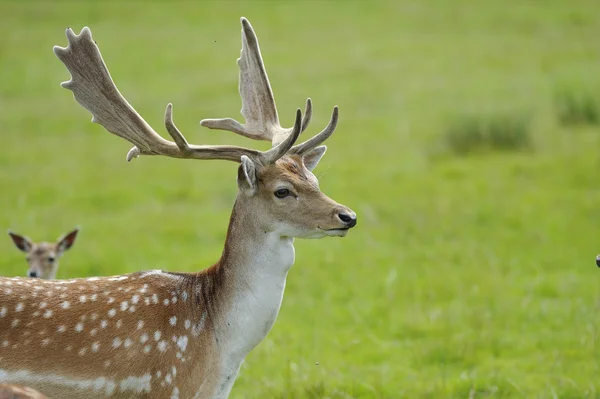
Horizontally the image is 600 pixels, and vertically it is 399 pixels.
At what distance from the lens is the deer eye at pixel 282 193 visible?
589 cm

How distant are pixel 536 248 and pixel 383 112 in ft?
22.2

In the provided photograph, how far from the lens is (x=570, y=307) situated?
9.90 m

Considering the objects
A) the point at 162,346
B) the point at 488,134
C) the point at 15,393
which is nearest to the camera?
the point at 15,393

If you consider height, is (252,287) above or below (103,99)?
below

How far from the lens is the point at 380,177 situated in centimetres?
1480

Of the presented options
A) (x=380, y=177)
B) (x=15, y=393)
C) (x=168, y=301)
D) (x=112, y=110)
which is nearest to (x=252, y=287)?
(x=168, y=301)

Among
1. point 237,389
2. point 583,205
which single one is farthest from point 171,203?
point 237,389

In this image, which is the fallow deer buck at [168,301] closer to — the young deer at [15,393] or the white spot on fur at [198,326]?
the white spot on fur at [198,326]

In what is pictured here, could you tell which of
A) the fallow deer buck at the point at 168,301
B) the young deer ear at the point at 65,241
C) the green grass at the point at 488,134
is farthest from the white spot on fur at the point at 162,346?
the green grass at the point at 488,134

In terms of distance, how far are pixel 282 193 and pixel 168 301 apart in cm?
88

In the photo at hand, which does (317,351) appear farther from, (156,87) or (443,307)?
(156,87)

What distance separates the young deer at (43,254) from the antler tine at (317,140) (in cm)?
411

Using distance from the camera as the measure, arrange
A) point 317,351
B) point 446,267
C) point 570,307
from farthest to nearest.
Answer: point 446,267
point 570,307
point 317,351

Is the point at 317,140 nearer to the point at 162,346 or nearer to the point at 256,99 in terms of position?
the point at 256,99
